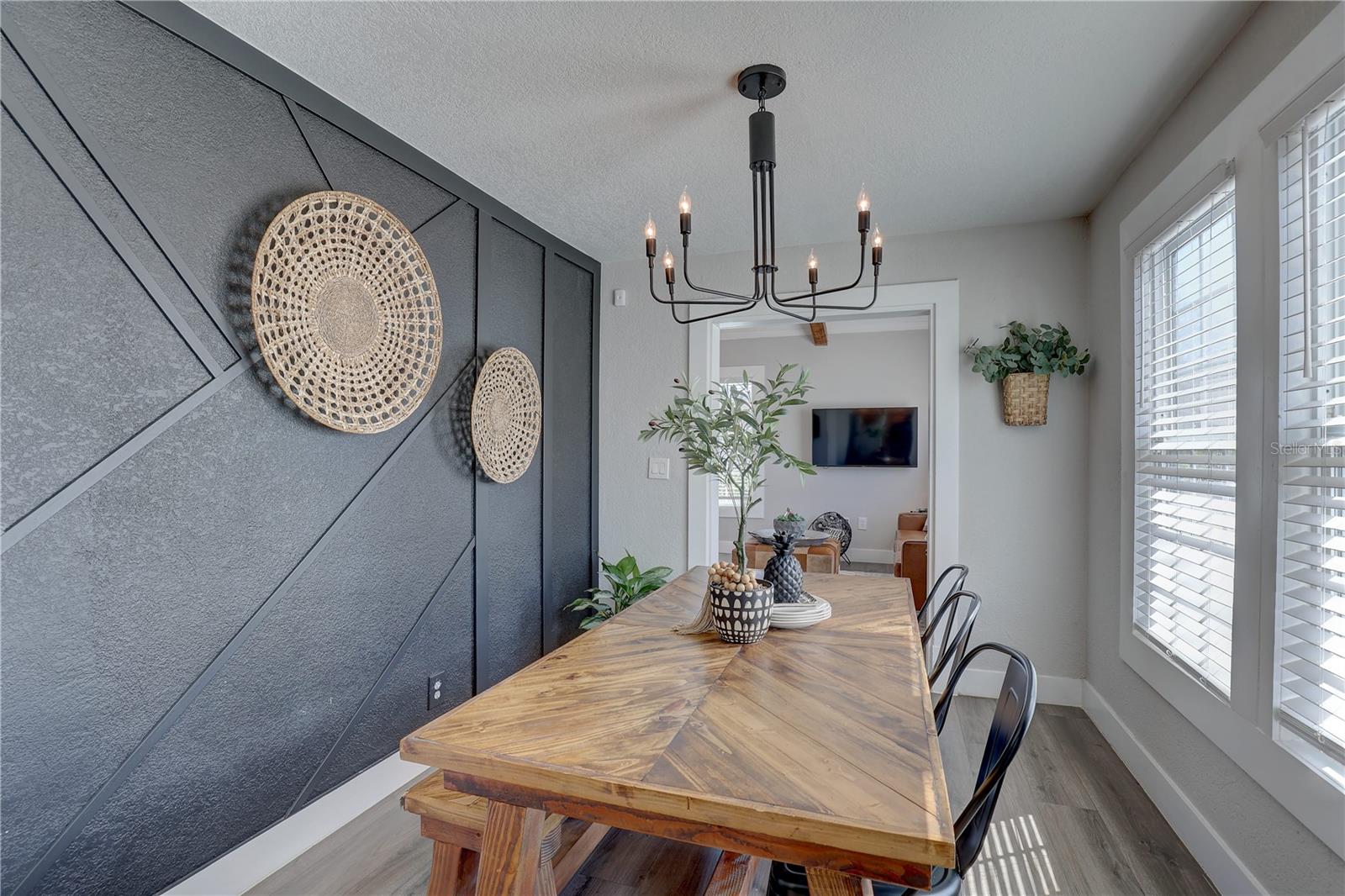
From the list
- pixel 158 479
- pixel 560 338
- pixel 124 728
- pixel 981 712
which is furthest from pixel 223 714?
pixel 981 712

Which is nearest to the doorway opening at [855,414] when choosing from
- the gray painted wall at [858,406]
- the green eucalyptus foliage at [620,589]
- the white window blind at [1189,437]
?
the gray painted wall at [858,406]

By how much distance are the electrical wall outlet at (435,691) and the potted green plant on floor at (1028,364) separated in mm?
2825

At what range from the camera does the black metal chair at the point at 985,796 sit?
112 centimetres

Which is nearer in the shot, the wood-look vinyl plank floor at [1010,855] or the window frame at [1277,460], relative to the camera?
the window frame at [1277,460]

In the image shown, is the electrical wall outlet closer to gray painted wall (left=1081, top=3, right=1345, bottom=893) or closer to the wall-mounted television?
gray painted wall (left=1081, top=3, right=1345, bottom=893)

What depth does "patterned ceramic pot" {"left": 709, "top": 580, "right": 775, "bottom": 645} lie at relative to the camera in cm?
162

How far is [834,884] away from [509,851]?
0.55m

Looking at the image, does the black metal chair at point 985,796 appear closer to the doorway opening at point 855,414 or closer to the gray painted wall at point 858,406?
the doorway opening at point 855,414

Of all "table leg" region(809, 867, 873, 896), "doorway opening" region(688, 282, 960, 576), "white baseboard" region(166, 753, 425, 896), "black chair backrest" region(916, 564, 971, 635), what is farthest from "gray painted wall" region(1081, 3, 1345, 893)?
"doorway opening" region(688, 282, 960, 576)

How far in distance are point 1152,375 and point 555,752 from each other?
2.44 meters

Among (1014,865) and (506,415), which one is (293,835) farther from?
(1014,865)

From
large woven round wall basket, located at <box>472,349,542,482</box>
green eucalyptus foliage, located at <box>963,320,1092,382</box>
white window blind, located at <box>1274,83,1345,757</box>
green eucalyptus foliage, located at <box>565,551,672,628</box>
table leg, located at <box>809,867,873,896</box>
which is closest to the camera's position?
table leg, located at <box>809,867,873,896</box>

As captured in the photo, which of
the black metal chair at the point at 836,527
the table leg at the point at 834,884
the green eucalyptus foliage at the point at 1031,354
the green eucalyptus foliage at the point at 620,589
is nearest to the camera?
the table leg at the point at 834,884

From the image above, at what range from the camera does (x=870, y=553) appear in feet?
23.2
